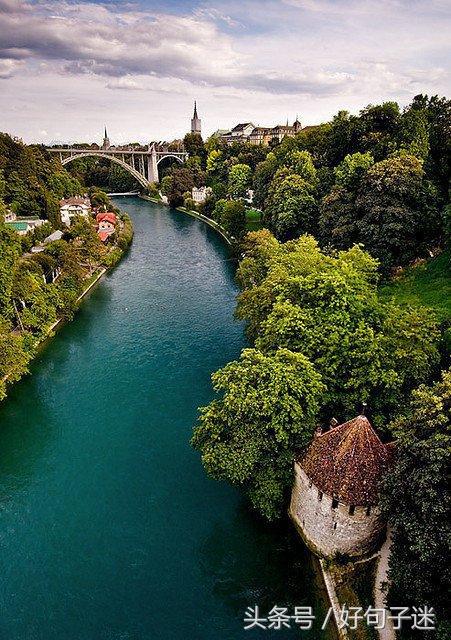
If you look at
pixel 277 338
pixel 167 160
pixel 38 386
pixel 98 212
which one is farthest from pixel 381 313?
pixel 167 160

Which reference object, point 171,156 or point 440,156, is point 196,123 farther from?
point 440,156

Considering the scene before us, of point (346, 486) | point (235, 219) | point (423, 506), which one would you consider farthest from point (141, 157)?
point (423, 506)

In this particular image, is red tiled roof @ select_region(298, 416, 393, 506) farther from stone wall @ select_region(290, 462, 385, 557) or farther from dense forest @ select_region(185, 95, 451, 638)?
dense forest @ select_region(185, 95, 451, 638)

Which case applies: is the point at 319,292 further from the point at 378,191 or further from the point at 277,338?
the point at 378,191

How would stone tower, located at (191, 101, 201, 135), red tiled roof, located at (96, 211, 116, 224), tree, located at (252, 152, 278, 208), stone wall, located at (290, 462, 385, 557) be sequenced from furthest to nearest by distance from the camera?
stone tower, located at (191, 101, 201, 135)
red tiled roof, located at (96, 211, 116, 224)
tree, located at (252, 152, 278, 208)
stone wall, located at (290, 462, 385, 557)

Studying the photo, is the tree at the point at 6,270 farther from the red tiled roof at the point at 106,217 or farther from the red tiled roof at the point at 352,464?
the red tiled roof at the point at 106,217

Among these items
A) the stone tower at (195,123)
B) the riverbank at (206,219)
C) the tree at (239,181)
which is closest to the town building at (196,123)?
the stone tower at (195,123)

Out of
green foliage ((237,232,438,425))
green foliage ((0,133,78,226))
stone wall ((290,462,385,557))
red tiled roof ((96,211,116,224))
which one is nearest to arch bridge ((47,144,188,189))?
green foliage ((0,133,78,226))
